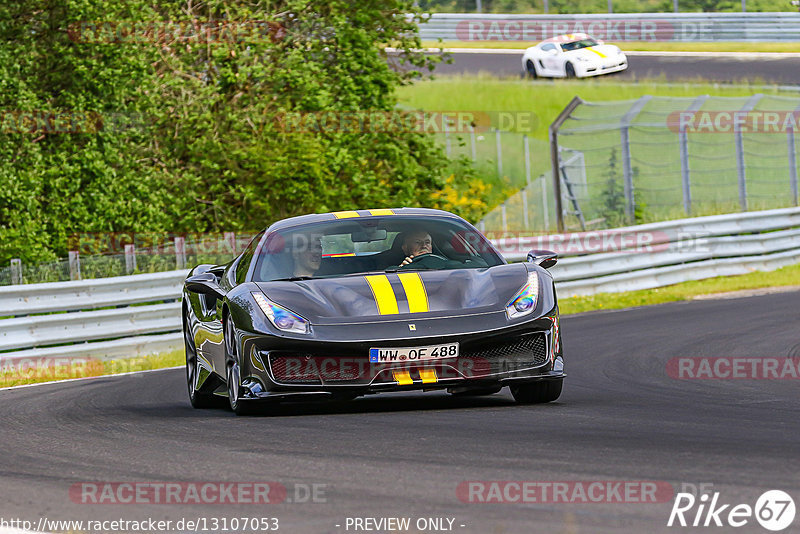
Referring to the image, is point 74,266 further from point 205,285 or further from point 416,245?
point 416,245

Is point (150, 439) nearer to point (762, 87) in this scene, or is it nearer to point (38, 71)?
point (38, 71)

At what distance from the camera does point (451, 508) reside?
4.80 metres

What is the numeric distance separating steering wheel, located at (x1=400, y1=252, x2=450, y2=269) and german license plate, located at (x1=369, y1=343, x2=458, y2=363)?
0.97m

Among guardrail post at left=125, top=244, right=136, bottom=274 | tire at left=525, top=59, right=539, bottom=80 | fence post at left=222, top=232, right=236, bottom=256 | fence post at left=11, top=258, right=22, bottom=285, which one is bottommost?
tire at left=525, top=59, right=539, bottom=80

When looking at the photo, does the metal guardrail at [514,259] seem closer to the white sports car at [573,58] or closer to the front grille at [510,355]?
the front grille at [510,355]

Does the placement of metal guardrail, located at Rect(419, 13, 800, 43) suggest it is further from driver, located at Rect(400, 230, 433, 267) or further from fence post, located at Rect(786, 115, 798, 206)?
driver, located at Rect(400, 230, 433, 267)

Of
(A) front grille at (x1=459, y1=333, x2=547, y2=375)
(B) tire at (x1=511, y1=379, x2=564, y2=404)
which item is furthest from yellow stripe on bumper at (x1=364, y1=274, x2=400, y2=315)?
(B) tire at (x1=511, y1=379, x2=564, y2=404)

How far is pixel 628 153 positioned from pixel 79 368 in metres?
11.4

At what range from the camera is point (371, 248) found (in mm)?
8789

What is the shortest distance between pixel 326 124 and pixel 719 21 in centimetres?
2430

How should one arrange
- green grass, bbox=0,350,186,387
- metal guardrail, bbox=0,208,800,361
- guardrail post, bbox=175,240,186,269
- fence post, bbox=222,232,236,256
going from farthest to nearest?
fence post, bbox=222,232,236,256 < guardrail post, bbox=175,240,186,269 < metal guardrail, bbox=0,208,800,361 < green grass, bbox=0,350,186,387

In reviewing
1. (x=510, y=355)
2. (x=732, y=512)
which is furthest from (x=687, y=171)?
(x=732, y=512)

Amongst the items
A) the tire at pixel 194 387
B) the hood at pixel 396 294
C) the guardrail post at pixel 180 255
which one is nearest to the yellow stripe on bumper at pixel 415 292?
the hood at pixel 396 294

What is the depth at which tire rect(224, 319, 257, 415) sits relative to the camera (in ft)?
26.5
